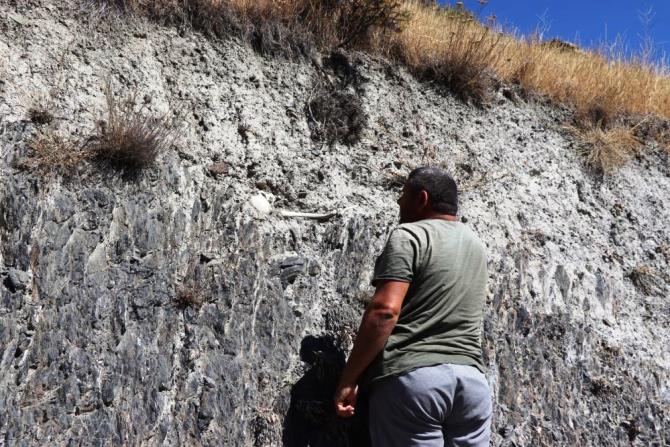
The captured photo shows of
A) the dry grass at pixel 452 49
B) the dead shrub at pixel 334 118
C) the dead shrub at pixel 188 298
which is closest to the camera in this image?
the dead shrub at pixel 188 298

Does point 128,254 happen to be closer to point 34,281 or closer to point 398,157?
point 34,281

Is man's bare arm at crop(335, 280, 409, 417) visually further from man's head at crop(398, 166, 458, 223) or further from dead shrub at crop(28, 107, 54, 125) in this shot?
dead shrub at crop(28, 107, 54, 125)

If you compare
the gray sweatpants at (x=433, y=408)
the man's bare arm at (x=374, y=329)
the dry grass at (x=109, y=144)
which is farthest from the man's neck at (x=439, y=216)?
the dry grass at (x=109, y=144)

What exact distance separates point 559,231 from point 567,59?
284cm

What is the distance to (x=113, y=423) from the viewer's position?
345 centimetres

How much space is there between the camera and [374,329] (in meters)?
3.02

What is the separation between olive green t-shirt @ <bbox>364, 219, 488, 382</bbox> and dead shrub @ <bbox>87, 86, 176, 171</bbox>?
1923mm

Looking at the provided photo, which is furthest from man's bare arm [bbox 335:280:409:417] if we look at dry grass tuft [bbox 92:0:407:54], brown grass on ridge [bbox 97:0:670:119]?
brown grass on ridge [bbox 97:0:670:119]

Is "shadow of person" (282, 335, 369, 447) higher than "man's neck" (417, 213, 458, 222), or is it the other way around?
"man's neck" (417, 213, 458, 222)

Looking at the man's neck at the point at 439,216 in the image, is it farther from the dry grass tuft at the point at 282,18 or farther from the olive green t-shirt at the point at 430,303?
the dry grass tuft at the point at 282,18

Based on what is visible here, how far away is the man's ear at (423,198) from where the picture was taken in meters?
3.44

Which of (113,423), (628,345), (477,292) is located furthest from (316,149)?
(628,345)

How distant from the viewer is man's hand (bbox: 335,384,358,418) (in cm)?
315

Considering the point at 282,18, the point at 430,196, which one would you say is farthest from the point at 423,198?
the point at 282,18
